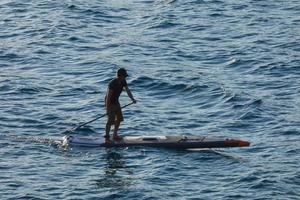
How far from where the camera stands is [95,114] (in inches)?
1374

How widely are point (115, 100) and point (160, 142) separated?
212cm

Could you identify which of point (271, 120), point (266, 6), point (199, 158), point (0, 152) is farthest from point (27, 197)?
point (266, 6)

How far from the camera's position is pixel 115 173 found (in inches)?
1128

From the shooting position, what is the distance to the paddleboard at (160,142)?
98.1 ft

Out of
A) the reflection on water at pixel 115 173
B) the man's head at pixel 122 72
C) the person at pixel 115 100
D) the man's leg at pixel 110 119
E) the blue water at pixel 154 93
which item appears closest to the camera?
the reflection on water at pixel 115 173

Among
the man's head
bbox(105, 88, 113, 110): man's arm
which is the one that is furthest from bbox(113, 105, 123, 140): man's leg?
the man's head

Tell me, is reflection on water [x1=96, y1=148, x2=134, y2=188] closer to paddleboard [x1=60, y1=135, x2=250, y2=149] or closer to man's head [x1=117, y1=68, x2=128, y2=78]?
paddleboard [x1=60, y1=135, x2=250, y2=149]

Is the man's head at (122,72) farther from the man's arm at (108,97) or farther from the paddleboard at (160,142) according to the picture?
the paddleboard at (160,142)

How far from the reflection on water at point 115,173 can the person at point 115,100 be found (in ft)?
2.99

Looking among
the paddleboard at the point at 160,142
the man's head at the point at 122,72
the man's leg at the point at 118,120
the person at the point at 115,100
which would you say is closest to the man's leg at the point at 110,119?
the person at the point at 115,100

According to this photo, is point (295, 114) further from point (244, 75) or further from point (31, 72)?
point (31, 72)

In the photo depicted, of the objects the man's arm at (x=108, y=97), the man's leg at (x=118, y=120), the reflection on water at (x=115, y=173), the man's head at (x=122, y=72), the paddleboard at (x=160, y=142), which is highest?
the man's head at (x=122, y=72)

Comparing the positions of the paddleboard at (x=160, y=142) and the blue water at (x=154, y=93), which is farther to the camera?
the paddleboard at (x=160, y=142)

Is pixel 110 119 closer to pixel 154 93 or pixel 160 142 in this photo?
pixel 160 142
